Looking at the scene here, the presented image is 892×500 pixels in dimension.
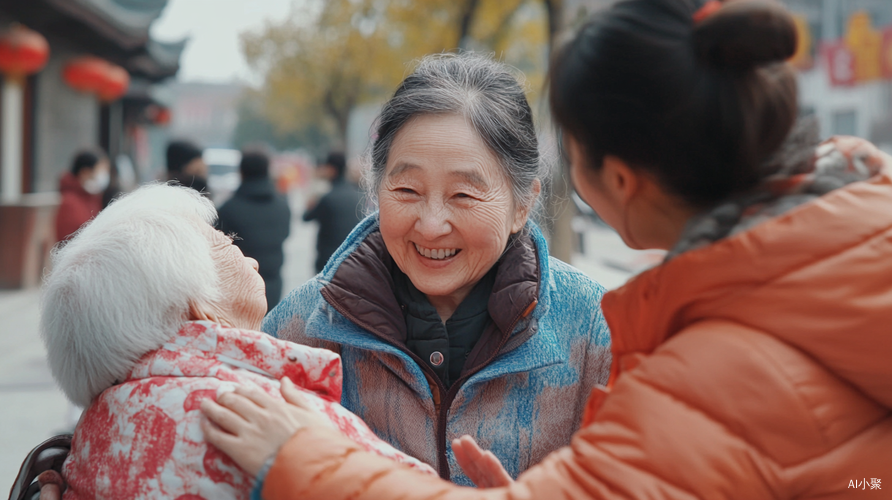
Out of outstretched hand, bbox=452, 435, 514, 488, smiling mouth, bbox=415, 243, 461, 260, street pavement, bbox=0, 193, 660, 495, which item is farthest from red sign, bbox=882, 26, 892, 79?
outstretched hand, bbox=452, 435, 514, 488

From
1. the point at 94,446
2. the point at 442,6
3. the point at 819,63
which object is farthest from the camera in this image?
the point at 819,63

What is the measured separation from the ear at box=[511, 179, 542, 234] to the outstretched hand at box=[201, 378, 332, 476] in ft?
2.92

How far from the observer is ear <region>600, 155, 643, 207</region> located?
1.14m

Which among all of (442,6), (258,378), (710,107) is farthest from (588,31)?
(442,6)

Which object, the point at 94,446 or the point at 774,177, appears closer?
the point at 774,177

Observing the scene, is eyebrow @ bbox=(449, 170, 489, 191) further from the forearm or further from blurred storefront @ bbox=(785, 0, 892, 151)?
blurred storefront @ bbox=(785, 0, 892, 151)

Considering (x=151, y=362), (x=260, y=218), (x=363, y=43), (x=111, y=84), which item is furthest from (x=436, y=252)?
(x=363, y=43)

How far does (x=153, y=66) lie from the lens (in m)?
17.7

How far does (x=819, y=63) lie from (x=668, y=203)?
32635 mm

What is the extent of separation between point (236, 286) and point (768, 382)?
1.01 m

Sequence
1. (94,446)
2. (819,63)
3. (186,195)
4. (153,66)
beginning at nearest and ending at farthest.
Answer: (94,446)
(186,195)
(153,66)
(819,63)

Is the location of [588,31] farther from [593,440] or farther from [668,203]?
[593,440]

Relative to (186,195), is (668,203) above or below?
above

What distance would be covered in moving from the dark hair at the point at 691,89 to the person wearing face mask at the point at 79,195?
6.29 metres
